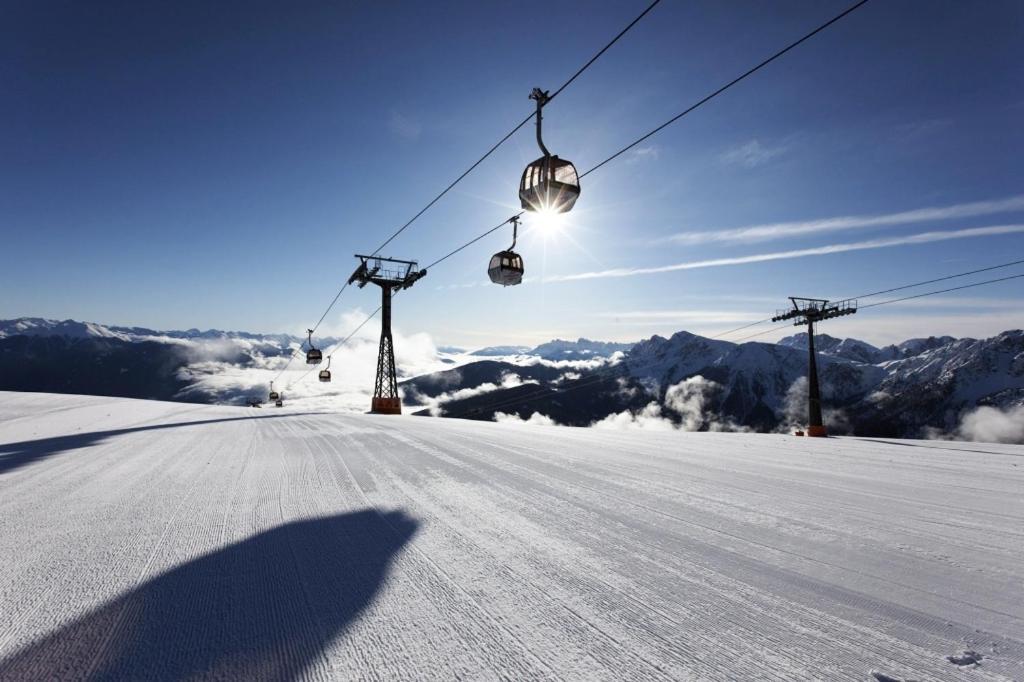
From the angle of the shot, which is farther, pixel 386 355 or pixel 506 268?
pixel 386 355

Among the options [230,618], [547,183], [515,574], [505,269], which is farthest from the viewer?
[505,269]

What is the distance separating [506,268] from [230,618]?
11.4 m

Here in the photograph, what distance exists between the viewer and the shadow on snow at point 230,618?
190 centimetres

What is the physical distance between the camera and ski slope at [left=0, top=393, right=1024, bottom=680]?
1950mm

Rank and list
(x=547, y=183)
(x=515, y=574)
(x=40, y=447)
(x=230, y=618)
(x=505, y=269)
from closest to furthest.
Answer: (x=230, y=618)
(x=515, y=574)
(x=547, y=183)
(x=40, y=447)
(x=505, y=269)

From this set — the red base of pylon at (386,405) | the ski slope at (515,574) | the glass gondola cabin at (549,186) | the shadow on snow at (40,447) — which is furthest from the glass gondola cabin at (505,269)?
the red base of pylon at (386,405)

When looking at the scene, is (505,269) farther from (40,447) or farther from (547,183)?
(40,447)

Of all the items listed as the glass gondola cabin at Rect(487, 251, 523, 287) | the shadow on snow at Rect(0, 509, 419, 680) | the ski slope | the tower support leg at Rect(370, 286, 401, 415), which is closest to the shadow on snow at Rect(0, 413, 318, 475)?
the ski slope

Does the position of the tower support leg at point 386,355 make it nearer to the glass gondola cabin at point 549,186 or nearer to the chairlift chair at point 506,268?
the chairlift chair at point 506,268

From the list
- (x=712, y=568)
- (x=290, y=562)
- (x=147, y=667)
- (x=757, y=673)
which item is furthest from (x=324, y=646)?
(x=712, y=568)

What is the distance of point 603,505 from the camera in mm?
4188

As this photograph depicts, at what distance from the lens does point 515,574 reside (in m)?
2.76

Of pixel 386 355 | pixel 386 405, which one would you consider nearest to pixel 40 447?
pixel 386 405

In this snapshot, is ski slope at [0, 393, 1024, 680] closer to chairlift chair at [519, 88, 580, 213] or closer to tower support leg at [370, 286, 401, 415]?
chairlift chair at [519, 88, 580, 213]
